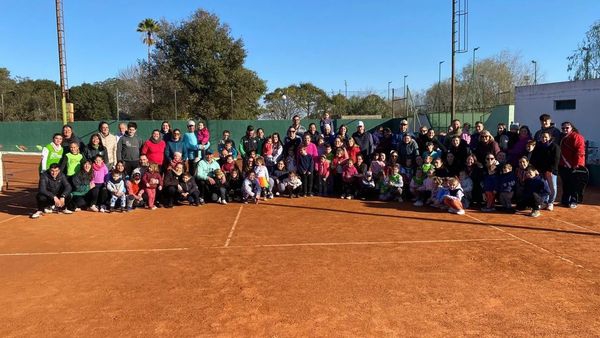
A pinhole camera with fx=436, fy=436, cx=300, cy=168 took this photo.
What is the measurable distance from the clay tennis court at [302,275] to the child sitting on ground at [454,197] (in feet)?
0.82

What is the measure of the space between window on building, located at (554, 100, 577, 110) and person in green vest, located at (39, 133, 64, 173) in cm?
1994

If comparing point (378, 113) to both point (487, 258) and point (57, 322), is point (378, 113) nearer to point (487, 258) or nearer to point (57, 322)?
point (487, 258)

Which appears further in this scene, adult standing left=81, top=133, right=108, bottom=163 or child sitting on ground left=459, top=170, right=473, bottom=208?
adult standing left=81, top=133, right=108, bottom=163

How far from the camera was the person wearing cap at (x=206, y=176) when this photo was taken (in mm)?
9430

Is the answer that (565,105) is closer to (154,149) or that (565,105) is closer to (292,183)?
(292,183)

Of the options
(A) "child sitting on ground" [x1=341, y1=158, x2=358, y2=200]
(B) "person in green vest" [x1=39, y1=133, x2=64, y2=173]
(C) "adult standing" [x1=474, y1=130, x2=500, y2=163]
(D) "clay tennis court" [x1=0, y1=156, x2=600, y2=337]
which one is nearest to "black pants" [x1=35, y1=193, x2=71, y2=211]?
(D) "clay tennis court" [x1=0, y1=156, x2=600, y2=337]

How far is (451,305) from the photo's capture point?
3947 mm

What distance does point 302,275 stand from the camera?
4785 mm

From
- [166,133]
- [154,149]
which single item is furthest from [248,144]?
[154,149]

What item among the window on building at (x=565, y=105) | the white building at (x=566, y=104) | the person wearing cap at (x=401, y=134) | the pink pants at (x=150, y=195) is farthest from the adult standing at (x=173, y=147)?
the window on building at (x=565, y=105)

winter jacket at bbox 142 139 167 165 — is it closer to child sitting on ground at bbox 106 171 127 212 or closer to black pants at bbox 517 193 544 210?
child sitting on ground at bbox 106 171 127 212

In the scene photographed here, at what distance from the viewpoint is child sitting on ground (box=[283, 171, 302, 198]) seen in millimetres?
10039

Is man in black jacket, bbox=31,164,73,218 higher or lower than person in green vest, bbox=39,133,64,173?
lower

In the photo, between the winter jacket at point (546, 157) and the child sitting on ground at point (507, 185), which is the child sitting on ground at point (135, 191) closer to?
the child sitting on ground at point (507, 185)
